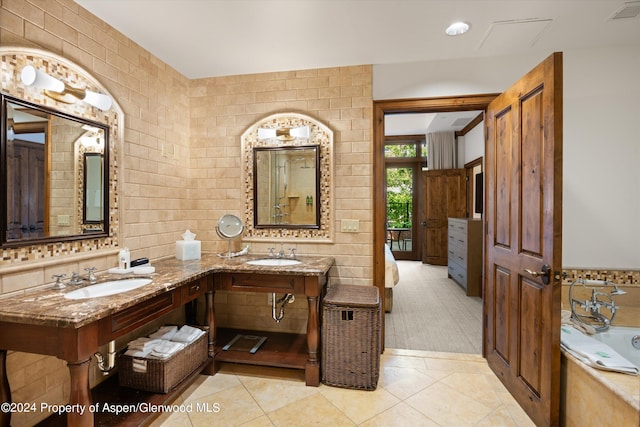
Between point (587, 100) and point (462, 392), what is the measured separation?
97.7 inches

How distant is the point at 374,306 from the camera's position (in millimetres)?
2174

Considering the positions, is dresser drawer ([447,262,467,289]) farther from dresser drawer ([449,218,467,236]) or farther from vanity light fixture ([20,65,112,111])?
vanity light fixture ([20,65,112,111])

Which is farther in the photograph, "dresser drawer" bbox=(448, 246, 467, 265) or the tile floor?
"dresser drawer" bbox=(448, 246, 467, 265)

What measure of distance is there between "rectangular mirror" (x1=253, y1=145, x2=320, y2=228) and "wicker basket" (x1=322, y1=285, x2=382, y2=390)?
0.89m

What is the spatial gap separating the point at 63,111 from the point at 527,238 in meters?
3.04

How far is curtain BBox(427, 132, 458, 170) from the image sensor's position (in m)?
6.46

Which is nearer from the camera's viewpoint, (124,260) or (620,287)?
(124,260)

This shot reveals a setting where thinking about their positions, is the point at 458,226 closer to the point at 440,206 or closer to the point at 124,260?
the point at 440,206

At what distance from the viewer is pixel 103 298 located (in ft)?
5.16

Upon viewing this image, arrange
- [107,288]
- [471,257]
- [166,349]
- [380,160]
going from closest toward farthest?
[107,288] < [166,349] < [380,160] < [471,257]

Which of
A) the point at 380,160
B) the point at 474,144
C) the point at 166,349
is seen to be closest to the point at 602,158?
the point at 380,160

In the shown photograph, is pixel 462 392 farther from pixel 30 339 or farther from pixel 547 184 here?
pixel 30 339

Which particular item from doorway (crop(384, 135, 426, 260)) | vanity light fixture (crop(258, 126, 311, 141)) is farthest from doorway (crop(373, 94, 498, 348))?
doorway (crop(384, 135, 426, 260))

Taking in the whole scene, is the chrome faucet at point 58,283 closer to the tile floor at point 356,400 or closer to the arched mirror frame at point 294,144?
the tile floor at point 356,400
